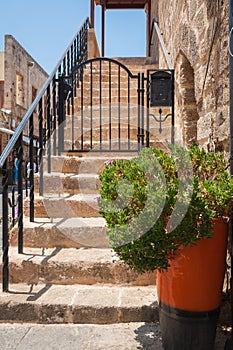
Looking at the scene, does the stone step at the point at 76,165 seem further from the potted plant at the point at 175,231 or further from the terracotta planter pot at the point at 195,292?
the terracotta planter pot at the point at 195,292

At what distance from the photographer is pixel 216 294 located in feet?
5.72

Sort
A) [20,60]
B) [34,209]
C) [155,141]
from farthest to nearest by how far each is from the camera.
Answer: [20,60] < [155,141] < [34,209]

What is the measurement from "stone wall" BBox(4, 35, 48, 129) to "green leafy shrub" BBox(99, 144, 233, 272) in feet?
43.8

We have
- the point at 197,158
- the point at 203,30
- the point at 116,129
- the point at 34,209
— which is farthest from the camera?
the point at 116,129

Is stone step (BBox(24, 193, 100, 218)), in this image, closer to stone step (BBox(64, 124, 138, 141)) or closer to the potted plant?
the potted plant

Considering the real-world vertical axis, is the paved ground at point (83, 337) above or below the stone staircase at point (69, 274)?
below

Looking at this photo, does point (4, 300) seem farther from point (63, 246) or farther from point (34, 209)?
point (34, 209)

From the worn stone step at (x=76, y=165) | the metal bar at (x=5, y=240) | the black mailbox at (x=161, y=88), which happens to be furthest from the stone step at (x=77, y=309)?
the black mailbox at (x=161, y=88)

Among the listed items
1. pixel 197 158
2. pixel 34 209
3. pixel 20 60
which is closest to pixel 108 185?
pixel 197 158

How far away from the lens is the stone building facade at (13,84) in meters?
13.8

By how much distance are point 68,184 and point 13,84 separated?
12.5 metres

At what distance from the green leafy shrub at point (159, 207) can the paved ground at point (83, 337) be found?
0.52m

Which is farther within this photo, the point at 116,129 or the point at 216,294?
the point at 116,129

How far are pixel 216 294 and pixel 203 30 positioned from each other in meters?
1.94
